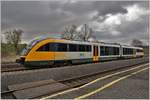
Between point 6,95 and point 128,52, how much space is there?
28103mm

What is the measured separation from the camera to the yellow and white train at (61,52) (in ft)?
42.4

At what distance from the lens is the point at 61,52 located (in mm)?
14906

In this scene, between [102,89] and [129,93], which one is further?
[102,89]

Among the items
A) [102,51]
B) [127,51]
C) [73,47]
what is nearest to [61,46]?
[73,47]

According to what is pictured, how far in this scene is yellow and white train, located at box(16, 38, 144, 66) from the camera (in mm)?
12922

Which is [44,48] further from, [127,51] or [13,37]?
[13,37]

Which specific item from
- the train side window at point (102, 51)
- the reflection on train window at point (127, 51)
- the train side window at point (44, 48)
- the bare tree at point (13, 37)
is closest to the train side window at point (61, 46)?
the train side window at point (44, 48)

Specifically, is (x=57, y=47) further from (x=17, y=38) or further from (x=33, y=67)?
(x=17, y=38)

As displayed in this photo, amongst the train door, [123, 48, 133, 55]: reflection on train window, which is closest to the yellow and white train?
the train door

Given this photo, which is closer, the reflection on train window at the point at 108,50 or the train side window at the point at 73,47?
the train side window at the point at 73,47

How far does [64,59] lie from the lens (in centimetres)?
1532

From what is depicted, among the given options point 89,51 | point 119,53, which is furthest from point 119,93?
point 119,53

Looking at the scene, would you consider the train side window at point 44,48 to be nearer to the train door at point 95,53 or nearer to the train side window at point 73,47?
the train side window at point 73,47

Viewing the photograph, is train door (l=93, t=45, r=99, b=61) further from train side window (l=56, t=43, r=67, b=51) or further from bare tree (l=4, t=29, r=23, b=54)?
bare tree (l=4, t=29, r=23, b=54)
